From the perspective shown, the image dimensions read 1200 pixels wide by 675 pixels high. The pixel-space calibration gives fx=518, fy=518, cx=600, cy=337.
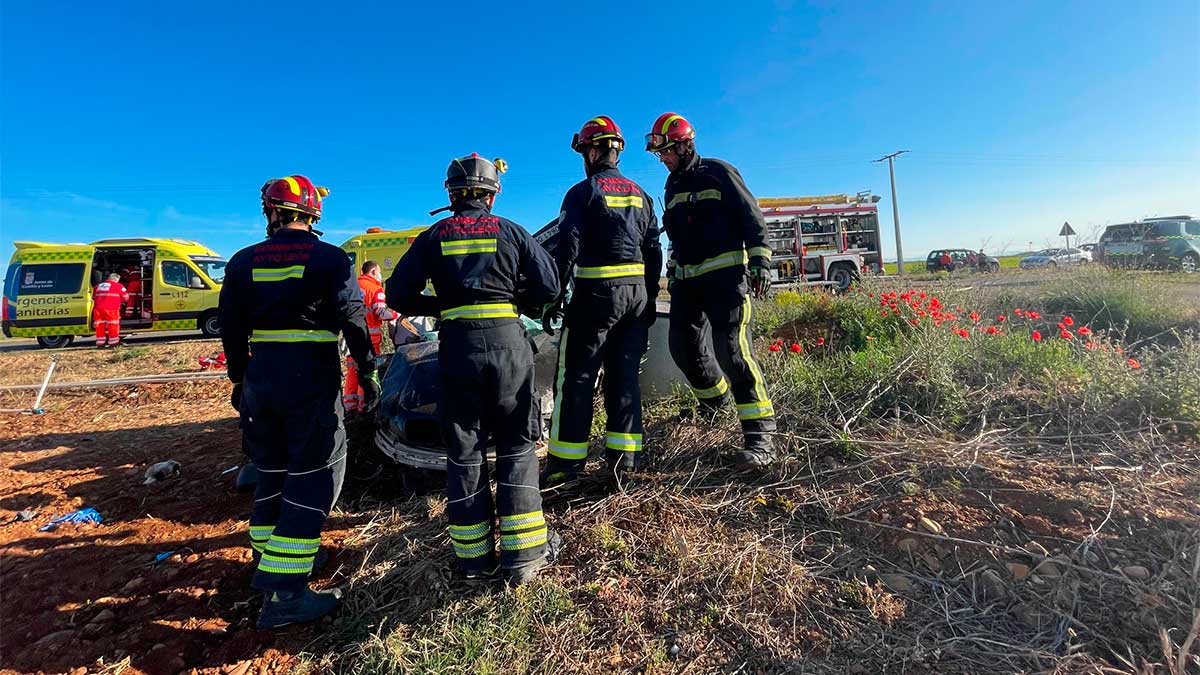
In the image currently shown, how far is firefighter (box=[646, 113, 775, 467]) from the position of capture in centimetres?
270

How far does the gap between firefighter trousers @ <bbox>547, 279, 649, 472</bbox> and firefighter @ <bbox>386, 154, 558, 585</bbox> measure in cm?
36

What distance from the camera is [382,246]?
11742 millimetres

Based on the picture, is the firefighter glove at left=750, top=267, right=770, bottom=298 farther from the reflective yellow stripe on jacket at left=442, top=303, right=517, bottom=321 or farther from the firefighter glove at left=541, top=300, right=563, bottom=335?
the reflective yellow stripe on jacket at left=442, top=303, right=517, bottom=321

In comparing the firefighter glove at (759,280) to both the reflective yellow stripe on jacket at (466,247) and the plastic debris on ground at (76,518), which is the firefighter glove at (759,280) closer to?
the reflective yellow stripe on jacket at (466,247)

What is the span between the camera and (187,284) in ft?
37.4

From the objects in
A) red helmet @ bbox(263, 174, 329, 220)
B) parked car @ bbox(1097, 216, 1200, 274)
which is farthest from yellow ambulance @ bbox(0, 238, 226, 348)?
parked car @ bbox(1097, 216, 1200, 274)

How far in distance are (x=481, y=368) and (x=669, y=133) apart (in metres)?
1.75

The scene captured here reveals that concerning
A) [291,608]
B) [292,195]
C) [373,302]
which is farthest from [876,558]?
[373,302]

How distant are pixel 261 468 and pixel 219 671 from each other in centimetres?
76

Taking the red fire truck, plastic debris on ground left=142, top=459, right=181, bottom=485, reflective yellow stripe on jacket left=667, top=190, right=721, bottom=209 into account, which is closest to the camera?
reflective yellow stripe on jacket left=667, top=190, right=721, bottom=209

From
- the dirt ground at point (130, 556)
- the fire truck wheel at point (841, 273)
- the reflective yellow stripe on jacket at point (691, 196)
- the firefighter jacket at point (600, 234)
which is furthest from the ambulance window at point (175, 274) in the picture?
the fire truck wheel at point (841, 273)

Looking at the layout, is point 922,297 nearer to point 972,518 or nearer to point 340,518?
point 972,518

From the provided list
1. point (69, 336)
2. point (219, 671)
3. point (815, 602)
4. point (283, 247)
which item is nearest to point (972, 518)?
point (815, 602)

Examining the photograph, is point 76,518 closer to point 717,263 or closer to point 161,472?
point 161,472
